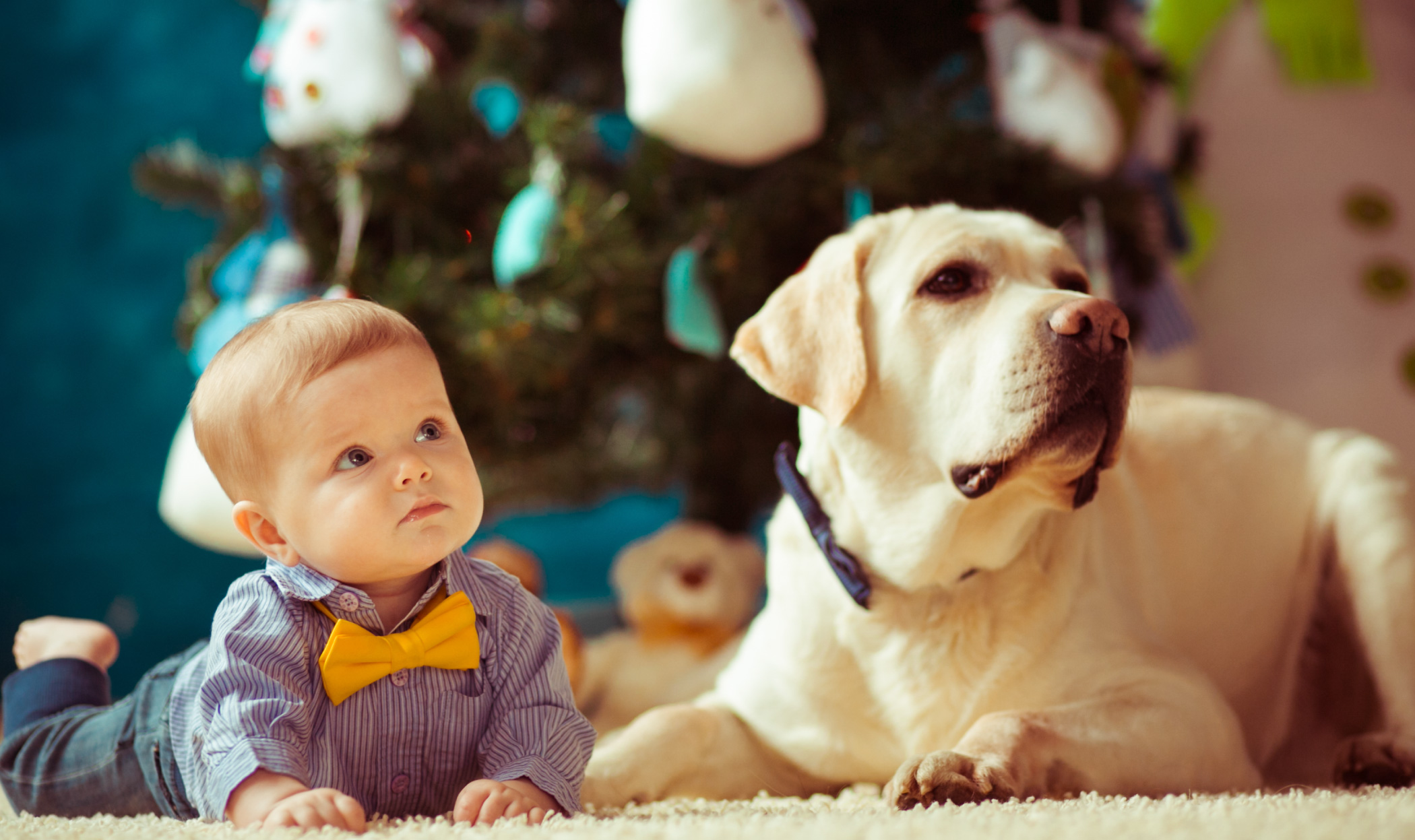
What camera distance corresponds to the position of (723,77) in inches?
77.5

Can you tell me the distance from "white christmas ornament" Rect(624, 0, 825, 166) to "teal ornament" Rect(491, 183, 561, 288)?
252 mm

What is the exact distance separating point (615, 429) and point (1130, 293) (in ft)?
4.98

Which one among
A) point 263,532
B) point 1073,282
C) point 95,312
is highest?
point 1073,282

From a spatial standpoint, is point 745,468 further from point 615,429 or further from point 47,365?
point 47,365

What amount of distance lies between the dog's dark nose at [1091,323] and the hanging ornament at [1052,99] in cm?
108

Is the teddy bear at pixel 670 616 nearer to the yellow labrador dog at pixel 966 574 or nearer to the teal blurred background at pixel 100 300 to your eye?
the yellow labrador dog at pixel 966 574

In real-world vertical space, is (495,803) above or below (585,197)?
below

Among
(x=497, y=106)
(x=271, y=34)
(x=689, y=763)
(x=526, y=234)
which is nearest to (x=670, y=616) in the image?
(x=526, y=234)

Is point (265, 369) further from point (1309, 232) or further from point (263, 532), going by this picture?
point (1309, 232)

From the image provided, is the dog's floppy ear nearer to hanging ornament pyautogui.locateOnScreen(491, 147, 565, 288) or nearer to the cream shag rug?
the cream shag rug

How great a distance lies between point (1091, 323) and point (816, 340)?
1.17ft

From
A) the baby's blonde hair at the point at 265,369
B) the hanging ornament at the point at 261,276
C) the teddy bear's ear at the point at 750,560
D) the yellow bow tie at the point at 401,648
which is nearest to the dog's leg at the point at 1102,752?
the yellow bow tie at the point at 401,648

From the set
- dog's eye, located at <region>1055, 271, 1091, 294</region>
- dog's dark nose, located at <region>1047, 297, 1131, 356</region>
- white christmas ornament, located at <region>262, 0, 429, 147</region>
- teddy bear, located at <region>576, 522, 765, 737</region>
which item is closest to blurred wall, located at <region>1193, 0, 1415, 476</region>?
teddy bear, located at <region>576, 522, 765, 737</region>

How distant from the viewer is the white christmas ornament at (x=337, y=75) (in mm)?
2207
